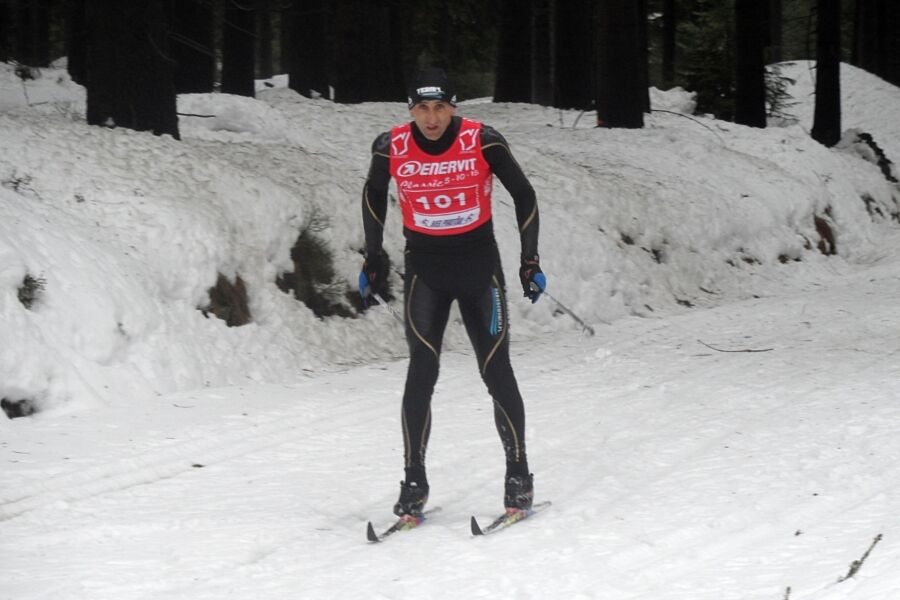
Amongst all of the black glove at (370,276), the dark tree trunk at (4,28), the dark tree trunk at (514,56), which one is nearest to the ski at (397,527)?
the black glove at (370,276)

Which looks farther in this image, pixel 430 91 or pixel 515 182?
pixel 515 182

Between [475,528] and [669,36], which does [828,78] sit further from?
[475,528]

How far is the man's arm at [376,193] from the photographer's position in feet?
20.0

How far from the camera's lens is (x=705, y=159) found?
19281 millimetres

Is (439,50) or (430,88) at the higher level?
(439,50)

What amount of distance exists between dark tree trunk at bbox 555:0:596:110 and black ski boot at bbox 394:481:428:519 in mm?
19233

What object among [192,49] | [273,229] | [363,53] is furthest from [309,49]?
[273,229]

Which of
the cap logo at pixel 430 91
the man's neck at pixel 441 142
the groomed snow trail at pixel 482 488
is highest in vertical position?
the cap logo at pixel 430 91

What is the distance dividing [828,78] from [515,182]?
20480mm

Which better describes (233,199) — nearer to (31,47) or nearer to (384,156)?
(384,156)

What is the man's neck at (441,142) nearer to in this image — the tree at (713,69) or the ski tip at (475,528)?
the ski tip at (475,528)

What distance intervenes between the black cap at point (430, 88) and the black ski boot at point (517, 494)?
1.84 m

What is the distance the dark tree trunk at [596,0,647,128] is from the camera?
772 inches

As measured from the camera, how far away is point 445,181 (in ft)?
19.5
